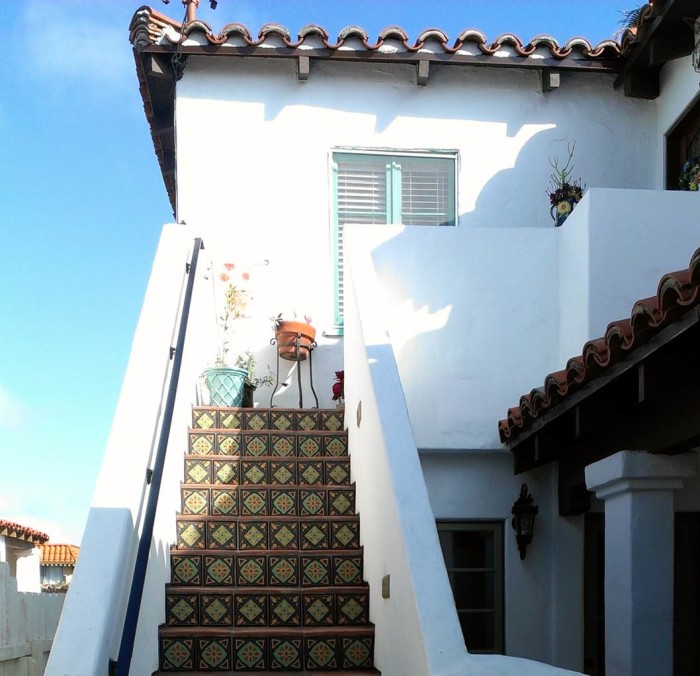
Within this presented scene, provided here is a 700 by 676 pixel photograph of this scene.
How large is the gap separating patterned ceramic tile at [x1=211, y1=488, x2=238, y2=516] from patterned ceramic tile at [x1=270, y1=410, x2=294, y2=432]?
2.88 ft

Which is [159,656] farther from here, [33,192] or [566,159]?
[33,192]

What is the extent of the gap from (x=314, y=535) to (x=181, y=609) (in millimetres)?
1010

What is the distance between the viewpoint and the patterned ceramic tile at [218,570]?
5.87m

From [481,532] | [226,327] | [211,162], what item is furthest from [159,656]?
[211,162]

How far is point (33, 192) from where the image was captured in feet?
44.6

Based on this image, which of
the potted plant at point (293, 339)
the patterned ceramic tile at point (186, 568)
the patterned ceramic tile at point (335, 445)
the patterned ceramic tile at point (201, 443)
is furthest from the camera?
the potted plant at point (293, 339)

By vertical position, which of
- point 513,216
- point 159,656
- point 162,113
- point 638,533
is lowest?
point 159,656

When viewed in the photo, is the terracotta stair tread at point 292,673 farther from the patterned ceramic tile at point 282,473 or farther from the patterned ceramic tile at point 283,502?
the patterned ceramic tile at point 282,473

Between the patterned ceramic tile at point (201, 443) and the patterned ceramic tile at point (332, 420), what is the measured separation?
901 millimetres

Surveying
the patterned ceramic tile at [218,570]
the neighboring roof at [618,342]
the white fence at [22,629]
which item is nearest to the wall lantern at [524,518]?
the neighboring roof at [618,342]

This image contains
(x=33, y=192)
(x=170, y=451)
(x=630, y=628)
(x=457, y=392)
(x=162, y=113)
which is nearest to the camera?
(x=630, y=628)

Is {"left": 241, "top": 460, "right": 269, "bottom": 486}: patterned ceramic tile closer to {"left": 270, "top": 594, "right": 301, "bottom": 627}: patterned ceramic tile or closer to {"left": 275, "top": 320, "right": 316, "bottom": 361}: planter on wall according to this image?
{"left": 270, "top": 594, "right": 301, "bottom": 627}: patterned ceramic tile

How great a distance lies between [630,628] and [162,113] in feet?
23.2

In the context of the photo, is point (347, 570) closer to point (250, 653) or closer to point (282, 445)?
point (250, 653)
